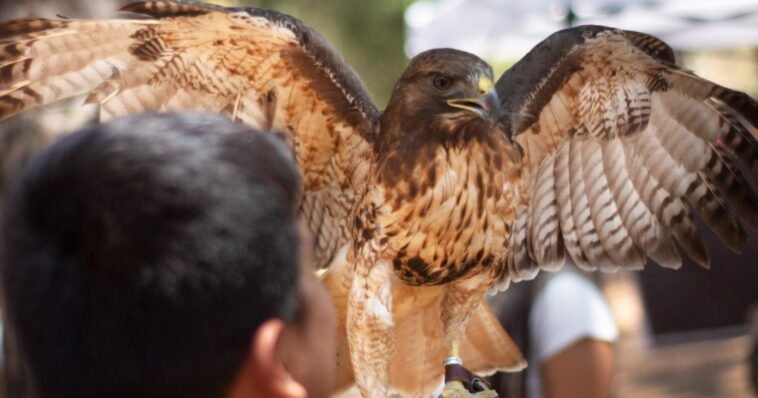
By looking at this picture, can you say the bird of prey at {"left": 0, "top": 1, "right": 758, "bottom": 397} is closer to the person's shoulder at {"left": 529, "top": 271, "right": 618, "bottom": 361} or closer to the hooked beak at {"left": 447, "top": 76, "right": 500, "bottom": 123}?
the hooked beak at {"left": 447, "top": 76, "right": 500, "bottom": 123}

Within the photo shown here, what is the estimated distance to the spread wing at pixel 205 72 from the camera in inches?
114

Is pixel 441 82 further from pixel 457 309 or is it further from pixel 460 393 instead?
pixel 460 393

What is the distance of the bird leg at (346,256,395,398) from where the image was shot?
2.93 meters

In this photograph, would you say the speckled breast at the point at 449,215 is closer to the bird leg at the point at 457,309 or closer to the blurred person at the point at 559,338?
the bird leg at the point at 457,309

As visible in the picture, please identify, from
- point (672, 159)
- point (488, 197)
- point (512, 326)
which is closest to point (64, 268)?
point (488, 197)

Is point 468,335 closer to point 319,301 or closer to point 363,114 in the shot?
point 363,114

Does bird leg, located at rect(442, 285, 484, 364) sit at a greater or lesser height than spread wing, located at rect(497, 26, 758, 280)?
lesser

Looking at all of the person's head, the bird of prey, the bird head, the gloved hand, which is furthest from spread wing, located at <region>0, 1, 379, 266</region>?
the person's head

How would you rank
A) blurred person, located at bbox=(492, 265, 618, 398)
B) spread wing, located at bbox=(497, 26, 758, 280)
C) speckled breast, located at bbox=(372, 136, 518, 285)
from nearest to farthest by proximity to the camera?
speckled breast, located at bbox=(372, 136, 518, 285) → spread wing, located at bbox=(497, 26, 758, 280) → blurred person, located at bbox=(492, 265, 618, 398)

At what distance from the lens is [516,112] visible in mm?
3277

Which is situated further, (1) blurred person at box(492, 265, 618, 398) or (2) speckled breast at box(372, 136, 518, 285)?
(1) blurred person at box(492, 265, 618, 398)

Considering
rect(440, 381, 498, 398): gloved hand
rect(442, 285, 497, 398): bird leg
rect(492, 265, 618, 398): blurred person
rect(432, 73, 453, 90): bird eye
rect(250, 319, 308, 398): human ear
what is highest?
rect(432, 73, 453, 90): bird eye

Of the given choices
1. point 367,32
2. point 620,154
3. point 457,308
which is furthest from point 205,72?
point 367,32

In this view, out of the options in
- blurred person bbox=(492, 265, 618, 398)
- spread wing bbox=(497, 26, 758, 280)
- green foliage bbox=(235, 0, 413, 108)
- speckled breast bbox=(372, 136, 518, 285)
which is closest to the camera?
speckled breast bbox=(372, 136, 518, 285)
